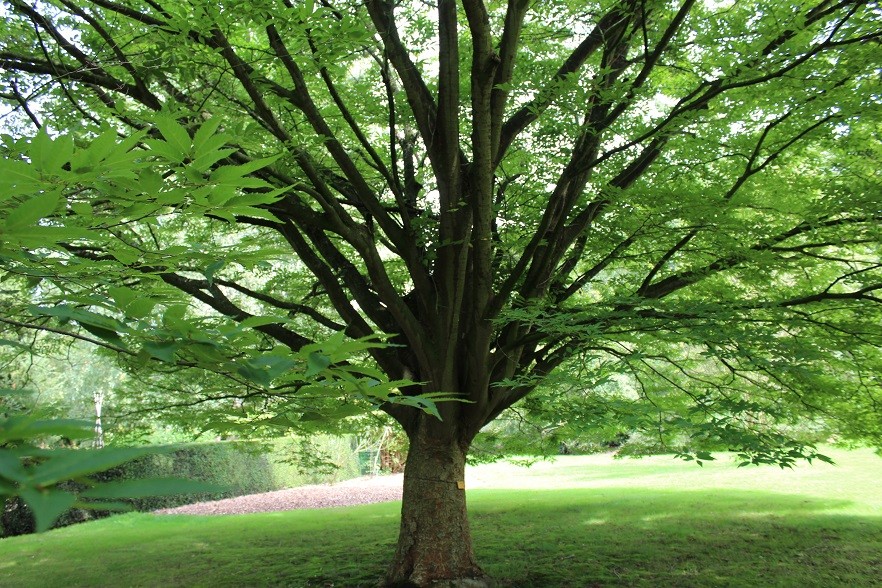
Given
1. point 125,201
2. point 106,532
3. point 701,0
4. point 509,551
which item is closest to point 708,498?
point 509,551

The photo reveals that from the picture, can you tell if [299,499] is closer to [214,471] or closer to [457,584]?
[214,471]

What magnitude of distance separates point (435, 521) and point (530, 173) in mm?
3505

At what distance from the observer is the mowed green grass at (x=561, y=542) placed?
706 centimetres

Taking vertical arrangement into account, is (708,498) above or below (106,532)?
above

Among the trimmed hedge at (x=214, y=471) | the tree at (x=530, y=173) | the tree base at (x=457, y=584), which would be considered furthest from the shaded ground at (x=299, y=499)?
the tree at (x=530, y=173)

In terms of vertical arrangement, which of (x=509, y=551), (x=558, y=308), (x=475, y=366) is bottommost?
(x=509, y=551)

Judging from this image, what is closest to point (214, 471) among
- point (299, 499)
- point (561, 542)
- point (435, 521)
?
Result: point (299, 499)

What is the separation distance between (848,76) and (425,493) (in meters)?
4.84

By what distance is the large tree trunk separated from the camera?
6242mm

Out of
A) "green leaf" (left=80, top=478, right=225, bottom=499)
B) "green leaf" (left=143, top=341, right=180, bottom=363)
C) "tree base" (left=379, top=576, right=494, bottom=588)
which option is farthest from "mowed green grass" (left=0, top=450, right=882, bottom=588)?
"green leaf" (left=80, top=478, right=225, bottom=499)

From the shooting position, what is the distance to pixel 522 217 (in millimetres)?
6758

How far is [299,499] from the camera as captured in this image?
16.2 m

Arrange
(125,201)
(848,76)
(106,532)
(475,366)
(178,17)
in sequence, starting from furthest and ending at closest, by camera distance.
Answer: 1. (106,532)
2. (475,366)
3. (848,76)
4. (178,17)
5. (125,201)

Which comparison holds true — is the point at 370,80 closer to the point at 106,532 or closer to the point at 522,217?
the point at 522,217
